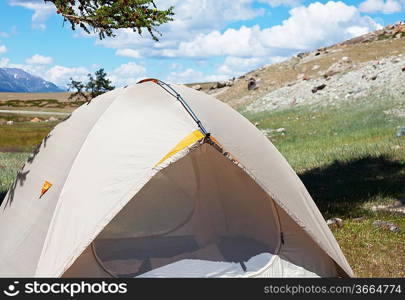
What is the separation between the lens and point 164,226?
310 inches

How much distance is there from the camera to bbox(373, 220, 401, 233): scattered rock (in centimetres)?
973

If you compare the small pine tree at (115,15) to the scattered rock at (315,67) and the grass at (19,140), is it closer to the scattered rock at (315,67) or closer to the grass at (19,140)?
the grass at (19,140)

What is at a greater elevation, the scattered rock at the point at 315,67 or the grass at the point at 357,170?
the scattered rock at the point at 315,67

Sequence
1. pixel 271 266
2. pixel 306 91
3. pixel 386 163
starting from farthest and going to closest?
pixel 306 91 → pixel 386 163 → pixel 271 266

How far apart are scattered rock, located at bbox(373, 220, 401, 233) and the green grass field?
0.42 ft

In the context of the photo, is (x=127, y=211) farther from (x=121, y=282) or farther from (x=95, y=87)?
(x=95, y=87)

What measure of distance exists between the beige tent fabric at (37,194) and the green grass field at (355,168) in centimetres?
435

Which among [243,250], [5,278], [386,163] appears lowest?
[386,163]

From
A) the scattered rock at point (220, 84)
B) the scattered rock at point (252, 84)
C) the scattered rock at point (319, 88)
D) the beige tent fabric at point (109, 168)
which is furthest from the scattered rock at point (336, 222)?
the scattered rock at point (220, 84)

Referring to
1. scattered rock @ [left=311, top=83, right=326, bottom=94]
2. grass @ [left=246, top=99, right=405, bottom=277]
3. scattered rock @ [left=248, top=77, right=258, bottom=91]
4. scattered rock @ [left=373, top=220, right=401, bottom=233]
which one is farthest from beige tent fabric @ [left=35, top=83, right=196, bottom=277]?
scattered rock @ [left=248, top=77, right=258, bottom=91]

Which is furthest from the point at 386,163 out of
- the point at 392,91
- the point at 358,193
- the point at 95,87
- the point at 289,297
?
the point at 95,87

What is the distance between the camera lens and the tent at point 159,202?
6355 millimetres

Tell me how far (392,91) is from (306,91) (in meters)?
11.5

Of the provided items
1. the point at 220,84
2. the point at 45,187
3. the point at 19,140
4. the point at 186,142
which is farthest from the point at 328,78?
the point at 45,187
